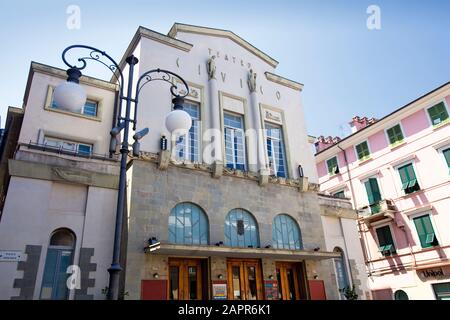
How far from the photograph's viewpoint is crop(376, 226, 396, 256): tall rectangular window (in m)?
23.3

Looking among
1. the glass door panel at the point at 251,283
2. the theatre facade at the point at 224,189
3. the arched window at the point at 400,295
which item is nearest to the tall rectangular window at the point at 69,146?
the theatre facade at the point at 224,189

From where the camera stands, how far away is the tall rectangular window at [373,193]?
2450cm

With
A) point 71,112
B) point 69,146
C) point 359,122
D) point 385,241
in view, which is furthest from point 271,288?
point 359,122

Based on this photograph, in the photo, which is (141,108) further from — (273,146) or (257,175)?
(273,146)

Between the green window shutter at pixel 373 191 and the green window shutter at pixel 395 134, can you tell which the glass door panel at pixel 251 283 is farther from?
the green window shutter at pixel 395 134

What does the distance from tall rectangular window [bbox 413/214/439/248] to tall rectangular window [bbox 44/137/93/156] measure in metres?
20.1

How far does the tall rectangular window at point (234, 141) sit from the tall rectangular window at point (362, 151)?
44.8ft

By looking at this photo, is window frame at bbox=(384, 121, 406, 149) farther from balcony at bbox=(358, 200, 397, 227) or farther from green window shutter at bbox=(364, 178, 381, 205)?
balcony at bbox=(358, 200, 397, 227)

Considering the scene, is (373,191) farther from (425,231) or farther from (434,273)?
(434,273)
